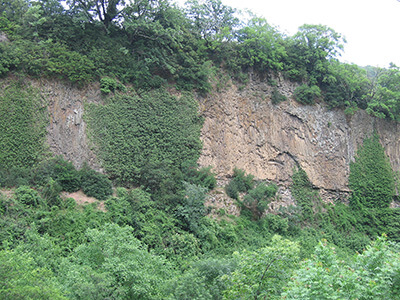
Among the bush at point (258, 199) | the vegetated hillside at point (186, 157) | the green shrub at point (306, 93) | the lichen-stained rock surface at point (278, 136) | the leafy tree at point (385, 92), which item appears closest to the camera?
the vegetated hillside at point (186, 157)

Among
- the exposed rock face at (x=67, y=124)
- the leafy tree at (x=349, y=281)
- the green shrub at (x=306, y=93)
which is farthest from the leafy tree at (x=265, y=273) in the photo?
the green shrub at (x=306, y=93)

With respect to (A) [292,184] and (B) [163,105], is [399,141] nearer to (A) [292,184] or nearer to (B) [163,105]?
(A) [292,184]

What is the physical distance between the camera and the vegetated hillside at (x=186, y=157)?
1006cm

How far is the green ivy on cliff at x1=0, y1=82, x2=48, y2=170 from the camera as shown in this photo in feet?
53.9

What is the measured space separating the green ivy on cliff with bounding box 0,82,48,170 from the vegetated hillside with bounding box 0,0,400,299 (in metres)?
0.06

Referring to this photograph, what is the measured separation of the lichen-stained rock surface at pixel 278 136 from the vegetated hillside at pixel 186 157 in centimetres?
9

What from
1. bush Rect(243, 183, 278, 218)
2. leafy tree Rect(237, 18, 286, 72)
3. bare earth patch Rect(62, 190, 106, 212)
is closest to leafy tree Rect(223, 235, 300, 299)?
bare earth patch Rect(62, 190, 106, 212)

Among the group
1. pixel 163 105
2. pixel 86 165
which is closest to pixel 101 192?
pixel 86 165

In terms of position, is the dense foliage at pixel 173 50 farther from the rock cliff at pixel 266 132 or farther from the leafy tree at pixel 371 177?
the leafy tree at pixel 371 177

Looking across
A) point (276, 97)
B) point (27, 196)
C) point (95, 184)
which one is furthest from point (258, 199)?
point (27, 196)

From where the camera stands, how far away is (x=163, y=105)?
20.7 m

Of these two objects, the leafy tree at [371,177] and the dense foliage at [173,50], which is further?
the leafy tree at [371,177]

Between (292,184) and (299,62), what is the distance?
939cm

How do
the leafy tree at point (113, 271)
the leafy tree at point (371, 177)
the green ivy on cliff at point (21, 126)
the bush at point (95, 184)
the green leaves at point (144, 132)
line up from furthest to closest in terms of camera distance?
the leafy tree at point (371, 177) → the green leaves at point (144, 132) → the bush at point (95, 184) → the green ivy on cliff at point (21, 126) → the leafy tree at point (113, 271)
